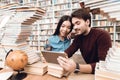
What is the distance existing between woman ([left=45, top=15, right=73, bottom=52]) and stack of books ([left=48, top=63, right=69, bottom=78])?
64cm

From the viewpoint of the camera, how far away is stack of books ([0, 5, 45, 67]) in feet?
4.08

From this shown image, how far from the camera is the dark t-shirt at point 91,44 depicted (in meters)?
1.39

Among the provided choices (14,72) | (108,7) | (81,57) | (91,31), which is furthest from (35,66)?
(108,7)

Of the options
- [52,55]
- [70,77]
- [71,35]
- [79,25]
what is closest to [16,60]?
[52,55]

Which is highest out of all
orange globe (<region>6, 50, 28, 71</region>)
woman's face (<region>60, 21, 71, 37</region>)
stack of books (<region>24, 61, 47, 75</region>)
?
woman's face (<region>60, 21, 71, 37</region>)

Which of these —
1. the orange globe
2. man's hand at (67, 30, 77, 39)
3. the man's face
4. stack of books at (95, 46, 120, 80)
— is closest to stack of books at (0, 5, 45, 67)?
the orange globe

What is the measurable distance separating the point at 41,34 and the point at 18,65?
178 inches

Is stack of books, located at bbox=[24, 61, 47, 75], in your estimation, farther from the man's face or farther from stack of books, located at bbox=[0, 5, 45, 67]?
the man's face

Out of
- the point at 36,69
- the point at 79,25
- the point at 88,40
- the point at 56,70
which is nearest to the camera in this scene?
the point at 56,70

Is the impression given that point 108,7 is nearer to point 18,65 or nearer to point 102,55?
point 102,55

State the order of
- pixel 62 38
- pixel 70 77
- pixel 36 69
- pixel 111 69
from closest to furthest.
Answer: pixel 111 69
pixel 70 77
pixel 36 69
pixel 62 38

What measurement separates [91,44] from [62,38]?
51 centimetres

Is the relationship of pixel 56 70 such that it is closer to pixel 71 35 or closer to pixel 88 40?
pixel 88 40

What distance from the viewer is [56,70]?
43.6 inches
